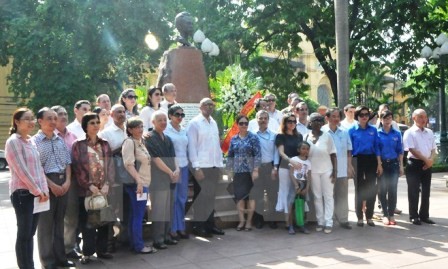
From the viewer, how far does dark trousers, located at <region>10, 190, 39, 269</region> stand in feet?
15.1

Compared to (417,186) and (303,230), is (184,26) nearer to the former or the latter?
(303,230)

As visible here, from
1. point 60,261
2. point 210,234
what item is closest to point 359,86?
point 210,234

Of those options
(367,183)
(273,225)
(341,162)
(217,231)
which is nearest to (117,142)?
(217,231)

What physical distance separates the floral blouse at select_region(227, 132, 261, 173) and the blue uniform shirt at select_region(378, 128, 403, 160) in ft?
6.55

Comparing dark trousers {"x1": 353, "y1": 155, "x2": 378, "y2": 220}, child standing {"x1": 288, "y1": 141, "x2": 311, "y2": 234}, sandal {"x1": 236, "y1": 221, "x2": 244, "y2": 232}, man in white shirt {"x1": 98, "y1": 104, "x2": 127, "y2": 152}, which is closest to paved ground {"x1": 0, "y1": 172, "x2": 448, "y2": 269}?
sandal {"x1": 236, "y1": 221, "x2": 244, "y2": 232}

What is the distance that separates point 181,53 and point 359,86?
24.8 meters

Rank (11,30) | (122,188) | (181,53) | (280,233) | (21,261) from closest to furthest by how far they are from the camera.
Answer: (21,261)
(122,188)
(280,233)
(181,53)
(11,30)

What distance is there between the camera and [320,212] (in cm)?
690

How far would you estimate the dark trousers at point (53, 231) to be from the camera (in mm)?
5051

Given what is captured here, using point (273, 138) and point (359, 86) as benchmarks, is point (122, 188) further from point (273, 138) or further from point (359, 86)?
point (359, 86)

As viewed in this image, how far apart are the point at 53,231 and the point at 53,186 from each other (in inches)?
21.9

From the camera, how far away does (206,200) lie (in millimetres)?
6695

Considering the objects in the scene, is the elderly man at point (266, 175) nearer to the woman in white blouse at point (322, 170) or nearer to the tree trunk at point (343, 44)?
the woman in white blouse at point (322, 170)

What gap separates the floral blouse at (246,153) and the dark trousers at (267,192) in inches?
12.6
